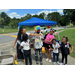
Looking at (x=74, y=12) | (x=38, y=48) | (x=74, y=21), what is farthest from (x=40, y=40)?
(x=74, y=21)

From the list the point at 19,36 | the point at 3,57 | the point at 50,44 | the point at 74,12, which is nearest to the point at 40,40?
the point at 50,44

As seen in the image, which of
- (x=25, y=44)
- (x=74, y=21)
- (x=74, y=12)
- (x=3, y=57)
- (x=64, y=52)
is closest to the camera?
(x=25, y=44)

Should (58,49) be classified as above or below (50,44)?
below

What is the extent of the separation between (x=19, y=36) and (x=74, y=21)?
179ft

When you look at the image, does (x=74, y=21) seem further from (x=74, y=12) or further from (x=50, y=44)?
(x=50, y=44)

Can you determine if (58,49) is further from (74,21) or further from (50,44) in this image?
(74,21)

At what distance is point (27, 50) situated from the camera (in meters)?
2.51

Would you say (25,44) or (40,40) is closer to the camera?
(25,44)

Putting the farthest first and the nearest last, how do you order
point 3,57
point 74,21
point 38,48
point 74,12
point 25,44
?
point 74,21 → point 74,12 → point 3,57 → point 38,48 → point 25,44

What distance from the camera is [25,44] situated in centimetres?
243

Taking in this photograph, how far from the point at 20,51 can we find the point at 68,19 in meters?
53.7

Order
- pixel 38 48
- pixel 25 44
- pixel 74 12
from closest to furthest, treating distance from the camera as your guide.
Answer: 1. pixel 25 44
2. pixel 38 48
3. pixel 74 12
